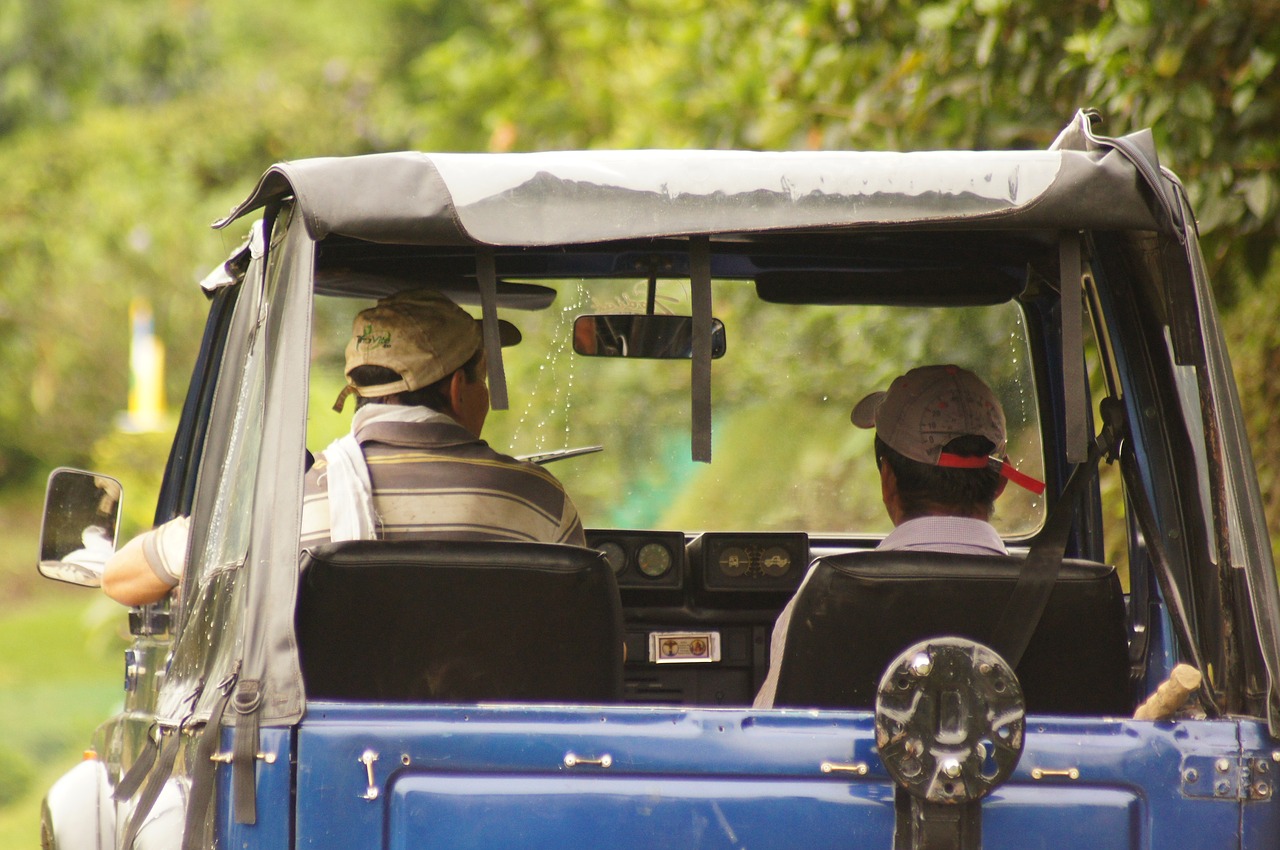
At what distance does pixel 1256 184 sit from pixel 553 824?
324 centimetres

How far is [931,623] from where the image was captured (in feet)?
8.03

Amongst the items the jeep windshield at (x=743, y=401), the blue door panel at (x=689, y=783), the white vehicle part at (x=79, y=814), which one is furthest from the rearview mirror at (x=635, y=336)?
the blue door panel at (x=689, y=783)

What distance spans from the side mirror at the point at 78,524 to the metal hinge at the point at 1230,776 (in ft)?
7.02

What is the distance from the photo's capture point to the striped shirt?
9.72 ft

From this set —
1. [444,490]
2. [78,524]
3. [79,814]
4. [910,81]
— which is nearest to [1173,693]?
[444,490]

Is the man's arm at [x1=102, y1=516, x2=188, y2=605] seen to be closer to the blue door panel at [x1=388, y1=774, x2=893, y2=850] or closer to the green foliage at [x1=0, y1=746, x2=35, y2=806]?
the blue door panel at [x1=388, y1=774, x2=893, y2=850]

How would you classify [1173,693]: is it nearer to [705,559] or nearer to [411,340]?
[411,340]

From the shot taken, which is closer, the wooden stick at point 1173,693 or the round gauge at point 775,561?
the wooden stick at point 1173,693

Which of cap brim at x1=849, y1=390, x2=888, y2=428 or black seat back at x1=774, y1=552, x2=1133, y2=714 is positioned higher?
cap brim at x1=849, y1=390, x2=888, y2=428

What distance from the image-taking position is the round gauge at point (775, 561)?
398 centimetres

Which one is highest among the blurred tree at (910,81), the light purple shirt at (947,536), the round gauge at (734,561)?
the blurred tree at (910,81)

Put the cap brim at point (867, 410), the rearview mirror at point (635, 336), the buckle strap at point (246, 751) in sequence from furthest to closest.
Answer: the rearview mirror at point (635, 336)
the cap brim at point (867, 410)
the buckle strap at point (246, 751)

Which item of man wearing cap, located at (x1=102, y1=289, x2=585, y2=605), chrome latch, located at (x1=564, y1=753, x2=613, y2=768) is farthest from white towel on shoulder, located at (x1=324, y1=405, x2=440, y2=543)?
chrome latch, located at (x1=564, y1=753, x2=613, y2=768)

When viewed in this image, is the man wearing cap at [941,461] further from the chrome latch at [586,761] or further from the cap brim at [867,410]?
the chrome latch at [586,761]
